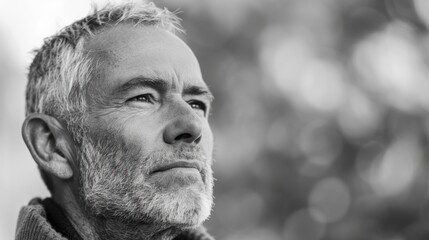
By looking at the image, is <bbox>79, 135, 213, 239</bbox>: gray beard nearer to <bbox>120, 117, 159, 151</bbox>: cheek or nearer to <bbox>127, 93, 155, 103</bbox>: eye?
<bbox>120, 117, 159, 151</bbox>: cheek

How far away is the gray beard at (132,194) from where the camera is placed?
2.91 m

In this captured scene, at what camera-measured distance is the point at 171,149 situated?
116 inches

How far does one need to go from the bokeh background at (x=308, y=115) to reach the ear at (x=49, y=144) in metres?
8.26

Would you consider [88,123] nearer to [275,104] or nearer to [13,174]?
[275,104]

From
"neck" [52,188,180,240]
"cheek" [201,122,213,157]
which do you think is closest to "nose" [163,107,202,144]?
"cheek" [201,122,213,157]

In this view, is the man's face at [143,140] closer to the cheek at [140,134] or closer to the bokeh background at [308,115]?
the cheek at [140,134]

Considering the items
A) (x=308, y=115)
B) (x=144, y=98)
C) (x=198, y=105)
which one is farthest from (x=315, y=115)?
(x=144, y=98)

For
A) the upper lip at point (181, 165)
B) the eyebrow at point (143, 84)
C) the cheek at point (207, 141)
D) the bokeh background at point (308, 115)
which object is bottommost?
the upper lip at point (181, 165)

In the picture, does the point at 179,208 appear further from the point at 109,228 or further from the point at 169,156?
the point at 109,228

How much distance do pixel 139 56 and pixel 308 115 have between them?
30.9 ft

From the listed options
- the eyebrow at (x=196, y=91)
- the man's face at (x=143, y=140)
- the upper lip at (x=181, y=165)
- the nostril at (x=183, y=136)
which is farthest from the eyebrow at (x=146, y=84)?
the upper lip at (x=181, y=165)

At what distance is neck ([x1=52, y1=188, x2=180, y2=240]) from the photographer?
9.95ft

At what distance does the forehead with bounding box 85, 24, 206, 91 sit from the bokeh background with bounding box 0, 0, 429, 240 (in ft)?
26.6

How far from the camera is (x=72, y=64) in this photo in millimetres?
3166
